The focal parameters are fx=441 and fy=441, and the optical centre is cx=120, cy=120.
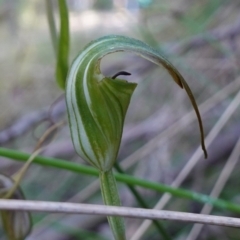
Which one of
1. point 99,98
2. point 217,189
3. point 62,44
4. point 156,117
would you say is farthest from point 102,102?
point 156,117

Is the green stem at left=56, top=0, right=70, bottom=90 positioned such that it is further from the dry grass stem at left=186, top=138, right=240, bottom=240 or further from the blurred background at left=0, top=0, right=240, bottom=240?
the dry grass stem at left=186, top=138, right=240, bottom=240

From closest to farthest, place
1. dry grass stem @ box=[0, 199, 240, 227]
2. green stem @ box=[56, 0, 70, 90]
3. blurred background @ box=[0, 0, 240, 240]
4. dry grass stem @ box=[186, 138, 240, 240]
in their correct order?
dry grass stem @ box=[0, 199, 240, 227]
green stem @ box=[56, 0, 70, 90]
dry grass stem @ box=[186, 138, 240, 240]
blurred background @ box=[0, 0, 240, 240]

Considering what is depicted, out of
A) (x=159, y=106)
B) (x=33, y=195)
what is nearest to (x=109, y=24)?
(x=159, y=106)

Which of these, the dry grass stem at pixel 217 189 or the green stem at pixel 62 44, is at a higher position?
the green stem at pixel 62 44

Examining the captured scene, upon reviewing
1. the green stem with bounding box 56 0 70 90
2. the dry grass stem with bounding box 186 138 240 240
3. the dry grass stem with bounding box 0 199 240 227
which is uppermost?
the green stem with bounding box 56 0 70 90

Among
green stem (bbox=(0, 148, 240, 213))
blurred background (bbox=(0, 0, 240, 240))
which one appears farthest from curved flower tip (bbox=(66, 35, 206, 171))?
blurred background (bbox=(0, 0, 240, 240))

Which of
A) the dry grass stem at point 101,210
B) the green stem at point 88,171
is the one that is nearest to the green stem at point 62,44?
the green stem at point 88,171

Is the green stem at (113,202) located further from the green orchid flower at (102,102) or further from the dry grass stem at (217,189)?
the dry grass stem at (217,189)
